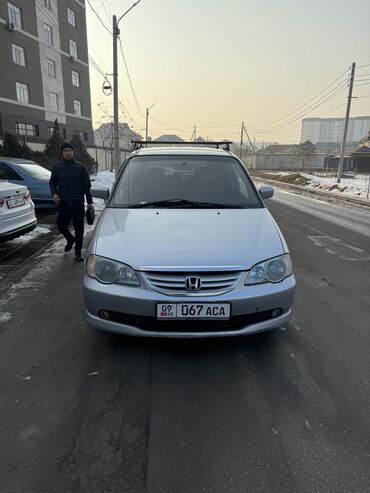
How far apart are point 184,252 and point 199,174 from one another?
166 centimetres

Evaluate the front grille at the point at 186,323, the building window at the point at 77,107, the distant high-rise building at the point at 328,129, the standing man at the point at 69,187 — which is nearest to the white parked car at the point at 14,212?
the standing man at the point at 69,187

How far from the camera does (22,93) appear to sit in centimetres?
3036

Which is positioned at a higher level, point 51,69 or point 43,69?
point 51,69

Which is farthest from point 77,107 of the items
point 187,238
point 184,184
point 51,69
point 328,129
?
point 328,129

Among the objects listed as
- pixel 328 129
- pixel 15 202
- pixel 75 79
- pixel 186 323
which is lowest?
pixel 186 323

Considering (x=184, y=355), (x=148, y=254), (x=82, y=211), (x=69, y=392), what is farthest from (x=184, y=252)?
(x=82, y=211)

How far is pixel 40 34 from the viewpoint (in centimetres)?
3184

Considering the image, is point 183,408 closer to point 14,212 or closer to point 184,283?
point 184,283

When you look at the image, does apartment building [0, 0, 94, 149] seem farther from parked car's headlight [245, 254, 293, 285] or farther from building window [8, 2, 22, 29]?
parked car's headlight [245, 254, 293, 285]

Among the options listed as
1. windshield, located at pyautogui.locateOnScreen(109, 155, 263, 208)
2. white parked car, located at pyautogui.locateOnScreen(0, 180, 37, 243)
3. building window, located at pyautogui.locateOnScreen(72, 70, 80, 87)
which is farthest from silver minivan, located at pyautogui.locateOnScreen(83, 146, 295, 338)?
building window, located at pyautogui.locateOnScreen(72, 70, 80, 87)

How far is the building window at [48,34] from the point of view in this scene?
1291 inches

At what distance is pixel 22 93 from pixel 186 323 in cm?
3358

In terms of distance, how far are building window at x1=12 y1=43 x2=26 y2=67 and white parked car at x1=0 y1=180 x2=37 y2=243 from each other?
2877 cm

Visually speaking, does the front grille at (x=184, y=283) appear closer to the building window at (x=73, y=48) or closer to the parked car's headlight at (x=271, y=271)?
the parked car's headlight at (x=271, y=271)
